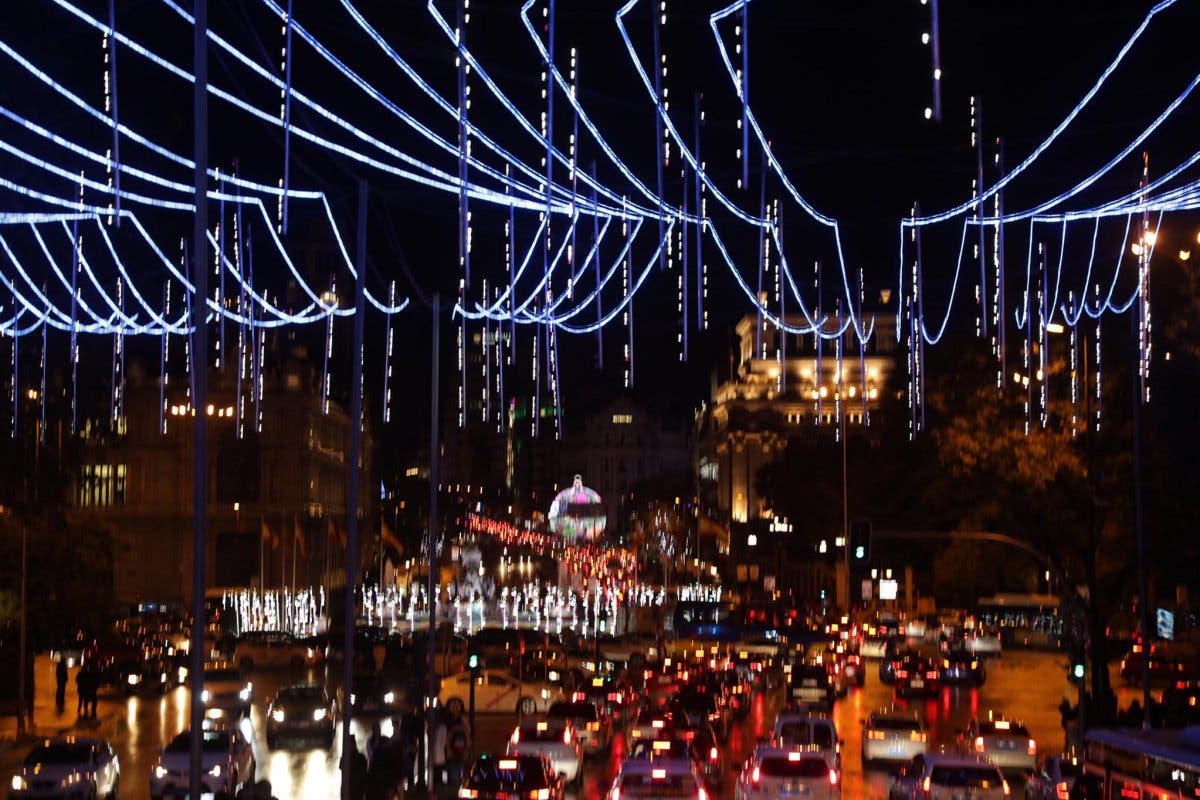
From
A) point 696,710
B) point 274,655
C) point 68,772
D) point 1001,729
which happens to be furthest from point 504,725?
point 274,655

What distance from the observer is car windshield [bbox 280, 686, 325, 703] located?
117ft

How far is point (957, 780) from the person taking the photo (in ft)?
74.3

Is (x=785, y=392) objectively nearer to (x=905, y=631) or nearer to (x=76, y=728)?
(x=905, y=631)

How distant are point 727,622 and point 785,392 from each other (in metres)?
74.1

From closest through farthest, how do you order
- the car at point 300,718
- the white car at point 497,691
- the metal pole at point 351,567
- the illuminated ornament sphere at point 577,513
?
the metal pole at point 351,567 < the car at point 300,718 < the white car at point 497,691 < the illuminated ornament sphere at point 577,513

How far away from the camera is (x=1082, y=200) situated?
53.0 m

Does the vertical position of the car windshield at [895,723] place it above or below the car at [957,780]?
below

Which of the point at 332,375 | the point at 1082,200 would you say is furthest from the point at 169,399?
the point at 1082,200

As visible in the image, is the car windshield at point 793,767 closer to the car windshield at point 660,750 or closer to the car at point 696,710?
the car windshield at point 660,750

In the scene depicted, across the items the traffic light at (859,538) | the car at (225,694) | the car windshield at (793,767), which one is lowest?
the car at (225,694)

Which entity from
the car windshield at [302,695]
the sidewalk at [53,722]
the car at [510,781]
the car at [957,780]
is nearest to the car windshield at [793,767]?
the car at [957,780]

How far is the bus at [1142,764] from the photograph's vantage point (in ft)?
52.6

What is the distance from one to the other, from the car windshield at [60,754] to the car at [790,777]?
9569mm

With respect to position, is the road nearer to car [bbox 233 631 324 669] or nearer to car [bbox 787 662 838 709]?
car [bbox 787 662 838 709]
